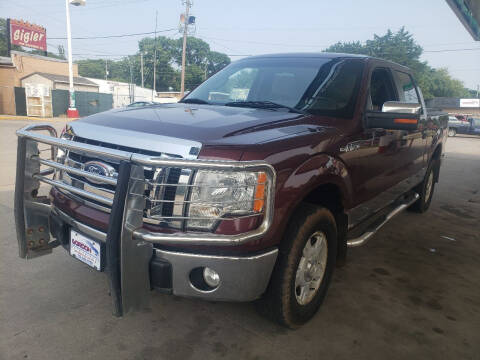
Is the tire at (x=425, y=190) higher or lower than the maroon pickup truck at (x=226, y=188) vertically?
lower

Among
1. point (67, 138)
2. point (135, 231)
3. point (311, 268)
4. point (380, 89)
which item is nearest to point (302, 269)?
point (311, 268)

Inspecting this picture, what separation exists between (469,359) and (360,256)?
1542 millimetres

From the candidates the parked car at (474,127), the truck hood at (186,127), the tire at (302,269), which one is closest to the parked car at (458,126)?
the parked car at (474,127)

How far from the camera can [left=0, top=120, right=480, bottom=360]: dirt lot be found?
7.34 feet

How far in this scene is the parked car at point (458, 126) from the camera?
83.5 ft

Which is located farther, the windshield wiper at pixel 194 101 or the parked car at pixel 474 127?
the parked car at pixel 474 127

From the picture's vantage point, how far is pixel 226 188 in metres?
1.93

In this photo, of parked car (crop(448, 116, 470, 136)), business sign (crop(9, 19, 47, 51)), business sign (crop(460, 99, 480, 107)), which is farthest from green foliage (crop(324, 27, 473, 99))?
business sign (crop(9, 19, 47, 51))

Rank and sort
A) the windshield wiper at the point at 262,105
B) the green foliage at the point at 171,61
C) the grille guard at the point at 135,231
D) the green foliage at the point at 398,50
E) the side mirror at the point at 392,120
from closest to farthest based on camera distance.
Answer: the grille guard at the point at 135,231 → the side mirror at the point at 392,120 → the windshield wiper at the point at 262,105 → the green foliage at the point at 398,50 → the green foliage at the point at 171,61

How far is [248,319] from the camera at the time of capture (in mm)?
2561

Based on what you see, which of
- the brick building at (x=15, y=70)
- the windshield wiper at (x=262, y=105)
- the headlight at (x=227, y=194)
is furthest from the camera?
the brick building at (x=15, y=70)

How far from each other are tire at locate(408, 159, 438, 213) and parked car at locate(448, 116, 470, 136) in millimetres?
23244

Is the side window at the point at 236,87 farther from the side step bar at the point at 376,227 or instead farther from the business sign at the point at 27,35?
the business sign at the point at 27,35

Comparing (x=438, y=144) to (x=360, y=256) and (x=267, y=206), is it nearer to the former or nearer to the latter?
(x=360, y=256)
